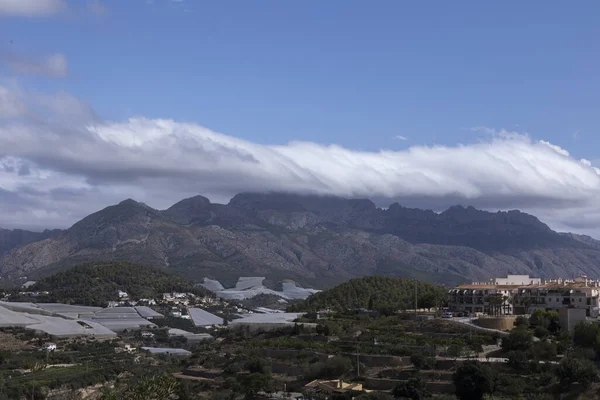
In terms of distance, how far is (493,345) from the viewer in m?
64.6

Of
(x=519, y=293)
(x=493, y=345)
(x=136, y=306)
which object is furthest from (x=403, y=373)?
(x=136, y=306)

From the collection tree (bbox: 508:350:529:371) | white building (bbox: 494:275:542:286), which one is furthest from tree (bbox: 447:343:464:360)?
white building (bbox: 494:275:542:286)

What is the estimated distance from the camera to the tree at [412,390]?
5228cm

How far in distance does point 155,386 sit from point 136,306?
10679 centimetres

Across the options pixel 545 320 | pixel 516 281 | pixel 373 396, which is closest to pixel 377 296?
pixel 516 281

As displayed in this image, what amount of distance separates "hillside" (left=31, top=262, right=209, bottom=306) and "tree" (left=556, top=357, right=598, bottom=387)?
114m

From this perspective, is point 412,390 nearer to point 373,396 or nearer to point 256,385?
point 373,396

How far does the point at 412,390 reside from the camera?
172ft

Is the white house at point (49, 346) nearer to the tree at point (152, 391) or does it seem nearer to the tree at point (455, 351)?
the tree at point (152, 391)

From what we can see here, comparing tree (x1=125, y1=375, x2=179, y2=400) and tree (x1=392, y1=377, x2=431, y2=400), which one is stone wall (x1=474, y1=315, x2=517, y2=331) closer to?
tree (x1=392, y1=377, x2=431, y2=400)

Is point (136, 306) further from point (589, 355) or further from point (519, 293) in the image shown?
point (589, 355)

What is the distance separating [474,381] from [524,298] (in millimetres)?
33166

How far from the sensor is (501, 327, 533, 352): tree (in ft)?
200

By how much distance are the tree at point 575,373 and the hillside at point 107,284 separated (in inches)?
4505
